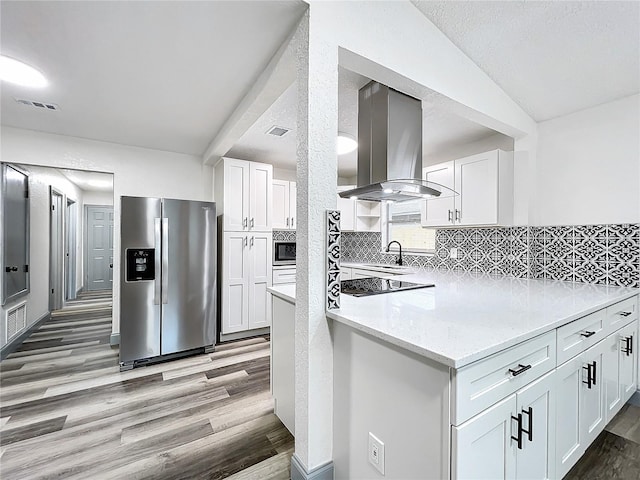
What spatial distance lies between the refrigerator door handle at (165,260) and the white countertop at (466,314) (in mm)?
1607

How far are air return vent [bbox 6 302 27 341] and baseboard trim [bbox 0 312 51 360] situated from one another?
6 cm

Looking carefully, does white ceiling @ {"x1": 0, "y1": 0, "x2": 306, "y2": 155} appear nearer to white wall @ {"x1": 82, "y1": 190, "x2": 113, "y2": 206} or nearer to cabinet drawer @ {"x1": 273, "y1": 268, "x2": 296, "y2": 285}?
→ cabinet drawer @ {"x1": 273, "y1": 268, "x2": 296, "y2": 285}

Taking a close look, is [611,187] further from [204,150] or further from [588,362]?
[204,150]

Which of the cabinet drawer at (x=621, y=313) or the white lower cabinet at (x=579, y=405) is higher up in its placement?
the cabinet drawer at (x=621, y=313)

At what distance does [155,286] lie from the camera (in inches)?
111

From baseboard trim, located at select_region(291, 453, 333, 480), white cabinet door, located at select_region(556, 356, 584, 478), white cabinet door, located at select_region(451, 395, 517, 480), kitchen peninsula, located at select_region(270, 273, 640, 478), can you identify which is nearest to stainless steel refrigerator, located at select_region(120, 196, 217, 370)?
kitchen peninsula, located at select_region(270, 273, 640, 478)

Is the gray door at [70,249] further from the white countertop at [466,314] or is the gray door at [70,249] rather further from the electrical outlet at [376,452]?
the electrical outlet at [376,452]

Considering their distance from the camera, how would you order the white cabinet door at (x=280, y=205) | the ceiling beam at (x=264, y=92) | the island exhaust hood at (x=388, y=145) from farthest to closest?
1. the white cabinet door at (x=280, y=205)
2. the island exhaust hood at (x=388, y=145)
3. the ceiling beam at (x=264, y=92)

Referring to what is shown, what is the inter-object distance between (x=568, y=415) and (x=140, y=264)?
342 centimetres

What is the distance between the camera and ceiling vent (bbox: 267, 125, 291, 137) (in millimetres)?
2771

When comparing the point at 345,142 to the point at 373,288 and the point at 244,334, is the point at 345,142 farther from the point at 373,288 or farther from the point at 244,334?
the point at 244,334

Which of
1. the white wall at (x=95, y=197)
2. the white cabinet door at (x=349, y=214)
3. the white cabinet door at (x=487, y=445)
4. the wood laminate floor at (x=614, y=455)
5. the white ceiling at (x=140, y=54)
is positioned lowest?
the wood laminate floor at (x=614, y=455)

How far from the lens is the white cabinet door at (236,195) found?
11.3 feet

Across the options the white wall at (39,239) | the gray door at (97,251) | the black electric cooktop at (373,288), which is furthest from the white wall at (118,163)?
the black electric cooktop at (373,288)
